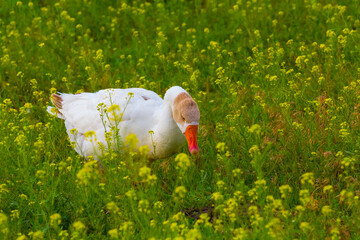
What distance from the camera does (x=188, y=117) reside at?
17.6ft

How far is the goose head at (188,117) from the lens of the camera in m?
5.37

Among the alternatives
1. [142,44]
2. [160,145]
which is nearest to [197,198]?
[160,145]

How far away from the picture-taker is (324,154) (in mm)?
5648

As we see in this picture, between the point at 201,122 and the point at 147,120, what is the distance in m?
1.37

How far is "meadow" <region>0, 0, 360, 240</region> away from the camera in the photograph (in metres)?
4.63

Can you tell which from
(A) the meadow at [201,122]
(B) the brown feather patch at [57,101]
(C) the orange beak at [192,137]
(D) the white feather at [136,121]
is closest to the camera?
(A) the meadow at [201,122]

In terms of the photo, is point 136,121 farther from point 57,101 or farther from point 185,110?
point 57,101

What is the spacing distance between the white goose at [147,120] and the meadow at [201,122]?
230 mm

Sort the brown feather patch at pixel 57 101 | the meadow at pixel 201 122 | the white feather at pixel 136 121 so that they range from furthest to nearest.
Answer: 1. the brown feather patch at pixel 57 101
2. the white feather at pixel 136 121
3. the meadow at pixel 201 122

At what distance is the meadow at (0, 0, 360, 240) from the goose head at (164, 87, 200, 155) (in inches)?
14.7

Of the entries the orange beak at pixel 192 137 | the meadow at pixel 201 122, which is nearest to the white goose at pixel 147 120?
the orange beak at pixel 192 137

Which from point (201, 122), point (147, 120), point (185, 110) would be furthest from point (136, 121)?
point (201, 122)

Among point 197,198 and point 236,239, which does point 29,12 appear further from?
point 236,239

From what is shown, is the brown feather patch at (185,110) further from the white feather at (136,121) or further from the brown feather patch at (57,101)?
the brown feather patch at (57,101)
